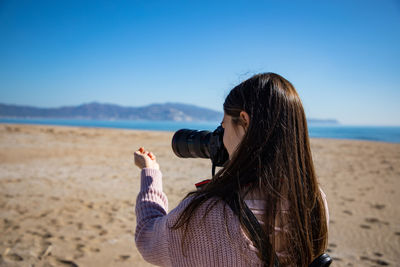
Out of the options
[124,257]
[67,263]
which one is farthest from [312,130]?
[67,263]

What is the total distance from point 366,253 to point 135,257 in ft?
8.03

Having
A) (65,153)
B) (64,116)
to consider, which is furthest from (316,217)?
(64,116)

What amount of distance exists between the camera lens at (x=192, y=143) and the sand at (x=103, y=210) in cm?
179

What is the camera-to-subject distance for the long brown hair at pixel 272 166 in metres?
0.69

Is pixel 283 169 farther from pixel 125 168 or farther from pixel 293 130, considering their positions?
pixel 125 168

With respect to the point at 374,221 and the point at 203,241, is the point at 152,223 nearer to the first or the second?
the point at 203,241

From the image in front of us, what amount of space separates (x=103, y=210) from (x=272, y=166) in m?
3.43

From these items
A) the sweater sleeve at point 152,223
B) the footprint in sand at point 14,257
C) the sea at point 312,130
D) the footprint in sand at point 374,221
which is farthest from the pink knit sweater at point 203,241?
the footprint in sand at point 374,221

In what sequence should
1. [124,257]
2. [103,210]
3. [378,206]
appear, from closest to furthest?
[124,257] < [103,210] < [378,206]

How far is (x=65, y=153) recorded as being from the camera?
308 inches

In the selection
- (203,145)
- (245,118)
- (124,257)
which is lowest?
(124,257)

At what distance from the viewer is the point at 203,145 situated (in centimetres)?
109

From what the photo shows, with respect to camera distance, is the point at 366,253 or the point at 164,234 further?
the point at 366,253

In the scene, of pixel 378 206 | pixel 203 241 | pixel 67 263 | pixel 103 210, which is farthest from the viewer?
pixel 378 206
